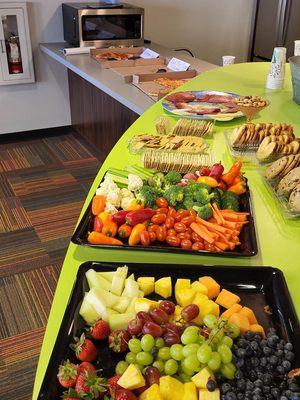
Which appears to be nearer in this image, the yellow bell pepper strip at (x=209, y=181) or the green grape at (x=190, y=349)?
the green grape at (x=190, y=349)

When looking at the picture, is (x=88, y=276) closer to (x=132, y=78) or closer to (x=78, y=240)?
(x=78, y=240)

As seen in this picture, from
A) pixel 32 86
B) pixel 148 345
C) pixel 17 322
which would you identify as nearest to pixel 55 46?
pixel 32 86

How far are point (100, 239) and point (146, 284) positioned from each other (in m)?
0.20

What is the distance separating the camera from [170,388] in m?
0.69

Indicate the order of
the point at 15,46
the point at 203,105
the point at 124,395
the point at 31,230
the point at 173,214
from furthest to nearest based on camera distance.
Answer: the point at 15,46
the point at 31,230
the point at 203,105
the point at 173,214
the point at 124,395

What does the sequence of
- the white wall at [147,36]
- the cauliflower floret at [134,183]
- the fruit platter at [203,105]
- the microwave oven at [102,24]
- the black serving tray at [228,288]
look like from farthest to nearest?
the white wall at [147,36]
the microwave oven at [102,24]
the fruit platter at [203,105]
the cauliflower floret at [134,183]
the black serving tray at [228,288]

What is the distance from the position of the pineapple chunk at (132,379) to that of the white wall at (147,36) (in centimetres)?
352

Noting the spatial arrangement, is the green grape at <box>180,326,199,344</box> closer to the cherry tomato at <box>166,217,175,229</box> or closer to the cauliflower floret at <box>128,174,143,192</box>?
the cherry tomato at <box>166,217,175,229</box>

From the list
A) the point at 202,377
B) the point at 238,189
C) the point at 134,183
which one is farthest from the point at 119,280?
the point at 238,189

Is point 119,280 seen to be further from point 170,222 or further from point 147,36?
point 147,36

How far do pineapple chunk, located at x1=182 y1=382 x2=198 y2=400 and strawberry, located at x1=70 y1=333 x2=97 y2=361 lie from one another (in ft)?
0.56

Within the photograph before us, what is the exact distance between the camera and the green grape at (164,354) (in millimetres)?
728

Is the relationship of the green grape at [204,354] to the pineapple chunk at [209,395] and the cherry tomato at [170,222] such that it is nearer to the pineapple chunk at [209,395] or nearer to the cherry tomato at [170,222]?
the pineapple chunk at [209,395]

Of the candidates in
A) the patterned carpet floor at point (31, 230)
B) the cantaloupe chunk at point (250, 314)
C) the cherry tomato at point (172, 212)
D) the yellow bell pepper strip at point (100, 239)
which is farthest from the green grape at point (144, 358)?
the patterned carpet floor at point (31, 230)
